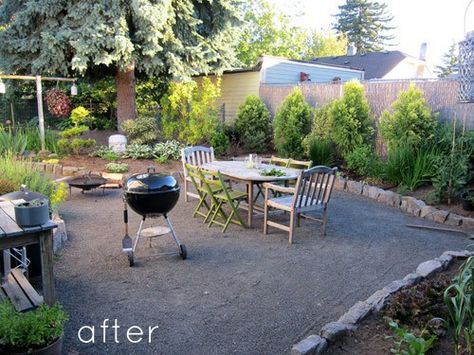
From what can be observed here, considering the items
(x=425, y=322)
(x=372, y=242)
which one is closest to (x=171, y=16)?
(x=372, y=242)

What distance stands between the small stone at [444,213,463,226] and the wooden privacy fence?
1585 millimetres

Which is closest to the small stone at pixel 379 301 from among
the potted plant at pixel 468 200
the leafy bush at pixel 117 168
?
the potted plant at pixel 468 200

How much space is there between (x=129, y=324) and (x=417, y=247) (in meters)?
3.61

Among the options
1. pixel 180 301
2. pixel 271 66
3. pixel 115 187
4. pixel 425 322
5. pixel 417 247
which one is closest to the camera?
pixel 425 322

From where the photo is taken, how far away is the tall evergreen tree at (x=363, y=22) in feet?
131

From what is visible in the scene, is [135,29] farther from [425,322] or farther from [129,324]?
[425,322]

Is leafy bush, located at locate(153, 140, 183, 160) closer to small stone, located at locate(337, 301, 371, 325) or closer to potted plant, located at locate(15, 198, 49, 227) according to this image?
potted plant, located at locate(15, 198, 49, 227)

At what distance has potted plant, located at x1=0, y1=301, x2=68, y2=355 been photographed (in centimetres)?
226

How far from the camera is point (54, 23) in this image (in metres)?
10.8

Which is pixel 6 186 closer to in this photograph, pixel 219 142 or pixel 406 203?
pixel 406 203

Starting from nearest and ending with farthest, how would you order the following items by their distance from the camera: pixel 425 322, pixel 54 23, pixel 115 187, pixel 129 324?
pixel 425 322 < pixel 129 324 < pixel 115 187 < pixel 54 23

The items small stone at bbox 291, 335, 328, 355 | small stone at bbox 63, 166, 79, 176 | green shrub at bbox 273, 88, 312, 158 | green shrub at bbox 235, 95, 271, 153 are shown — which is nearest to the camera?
small stone at bbox 291, 335, 328, 355

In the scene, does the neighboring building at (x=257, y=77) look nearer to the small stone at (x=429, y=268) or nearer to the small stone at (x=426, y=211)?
the small stone at (x=426, y=211)

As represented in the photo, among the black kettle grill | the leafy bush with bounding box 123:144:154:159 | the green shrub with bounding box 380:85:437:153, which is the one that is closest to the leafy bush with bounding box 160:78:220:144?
the leafy bush with bounding box 123:144:154:159
